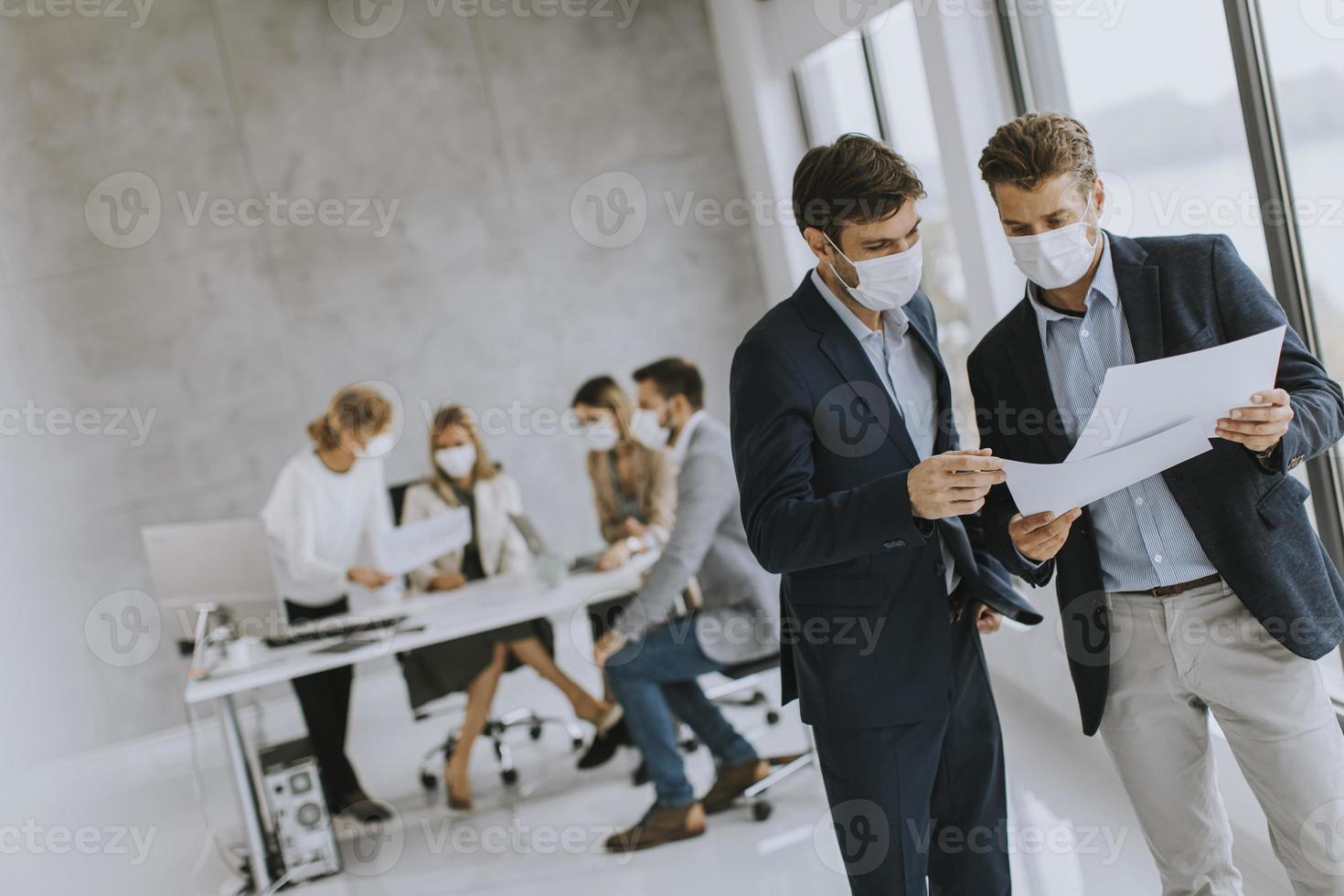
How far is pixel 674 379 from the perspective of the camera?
394 centimetres

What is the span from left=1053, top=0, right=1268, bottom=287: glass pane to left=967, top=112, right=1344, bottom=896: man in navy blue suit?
1.05 meters

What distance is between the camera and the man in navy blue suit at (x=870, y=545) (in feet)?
5.96

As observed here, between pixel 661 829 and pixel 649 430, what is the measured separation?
4.98 feet

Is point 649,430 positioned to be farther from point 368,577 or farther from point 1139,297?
point 1139,297

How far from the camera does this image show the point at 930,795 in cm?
198

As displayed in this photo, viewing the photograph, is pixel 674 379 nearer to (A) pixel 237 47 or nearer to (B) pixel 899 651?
(B) pixel 899 651

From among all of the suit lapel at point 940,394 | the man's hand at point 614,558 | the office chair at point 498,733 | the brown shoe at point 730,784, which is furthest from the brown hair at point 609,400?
the suit lapel at point 940,394

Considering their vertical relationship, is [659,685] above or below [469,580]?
below

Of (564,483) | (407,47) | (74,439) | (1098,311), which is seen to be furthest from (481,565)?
(1098,311)

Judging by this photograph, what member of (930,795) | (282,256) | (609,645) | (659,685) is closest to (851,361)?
(930,795)

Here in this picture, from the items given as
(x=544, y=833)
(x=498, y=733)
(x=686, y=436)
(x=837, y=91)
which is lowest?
(x=544, y=833)

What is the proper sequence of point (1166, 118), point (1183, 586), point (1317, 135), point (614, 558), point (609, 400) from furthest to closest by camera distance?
1. point (609, 400)
2. point (614, 558)
3. point (1166, 118)
4. point (1317, 135)
5. point (1183, 586)

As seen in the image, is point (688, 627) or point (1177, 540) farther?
point (688, 627)

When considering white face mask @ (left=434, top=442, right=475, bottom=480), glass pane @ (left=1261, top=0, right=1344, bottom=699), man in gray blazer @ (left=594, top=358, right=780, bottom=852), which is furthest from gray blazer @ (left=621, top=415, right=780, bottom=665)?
glass pane @ (left=1261, top=0, right=1344, bottom=699)
